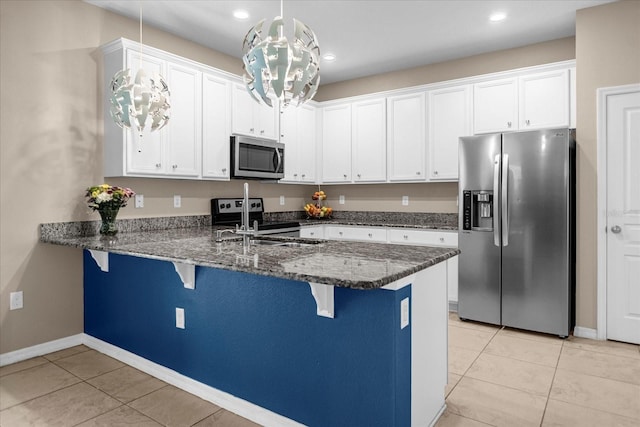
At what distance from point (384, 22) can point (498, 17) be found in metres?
0.99

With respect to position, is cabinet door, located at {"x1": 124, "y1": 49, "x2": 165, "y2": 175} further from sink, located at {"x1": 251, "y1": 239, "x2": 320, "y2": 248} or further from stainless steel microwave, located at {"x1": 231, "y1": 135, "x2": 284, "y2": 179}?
sink, located at {"x1": 251, "y1": 239, "x2": 320, "y2": 248}

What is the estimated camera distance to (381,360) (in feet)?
5.67

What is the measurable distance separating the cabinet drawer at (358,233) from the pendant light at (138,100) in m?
2.78

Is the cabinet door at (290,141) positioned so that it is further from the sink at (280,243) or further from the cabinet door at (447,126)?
the sink at (280,243)

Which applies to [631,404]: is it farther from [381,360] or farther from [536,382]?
[381,360]

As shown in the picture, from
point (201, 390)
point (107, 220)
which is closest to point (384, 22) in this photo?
point (107, 220)

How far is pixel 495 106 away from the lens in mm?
4156

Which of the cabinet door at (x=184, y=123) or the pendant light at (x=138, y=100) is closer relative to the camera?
the pendant light at (x=138, y=100)

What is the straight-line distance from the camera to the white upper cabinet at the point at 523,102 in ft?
12.5

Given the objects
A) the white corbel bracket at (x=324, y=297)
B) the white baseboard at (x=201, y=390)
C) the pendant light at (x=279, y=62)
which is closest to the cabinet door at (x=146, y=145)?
the white baseboard at (x=201, y=390)

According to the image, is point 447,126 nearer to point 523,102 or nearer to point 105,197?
point 523,102

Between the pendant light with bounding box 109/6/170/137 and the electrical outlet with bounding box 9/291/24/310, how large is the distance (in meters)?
1.54

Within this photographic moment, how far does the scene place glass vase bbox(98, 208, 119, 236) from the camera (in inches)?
122

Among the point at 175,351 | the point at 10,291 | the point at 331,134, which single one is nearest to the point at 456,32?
the point at 331,134
